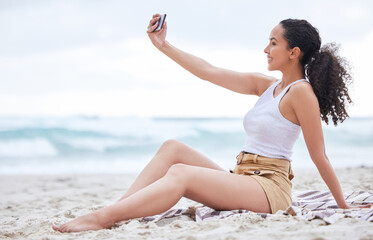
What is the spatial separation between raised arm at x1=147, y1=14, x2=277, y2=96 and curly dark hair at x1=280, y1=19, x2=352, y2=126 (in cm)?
35

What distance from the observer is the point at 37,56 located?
56.3 feet

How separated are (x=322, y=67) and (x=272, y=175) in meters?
0.72

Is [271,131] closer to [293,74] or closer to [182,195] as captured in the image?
[293,74]

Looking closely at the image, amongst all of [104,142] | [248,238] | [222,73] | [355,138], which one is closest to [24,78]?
[104,142]

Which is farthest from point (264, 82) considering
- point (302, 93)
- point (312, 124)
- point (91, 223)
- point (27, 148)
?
point (27, 148)

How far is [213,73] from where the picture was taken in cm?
307

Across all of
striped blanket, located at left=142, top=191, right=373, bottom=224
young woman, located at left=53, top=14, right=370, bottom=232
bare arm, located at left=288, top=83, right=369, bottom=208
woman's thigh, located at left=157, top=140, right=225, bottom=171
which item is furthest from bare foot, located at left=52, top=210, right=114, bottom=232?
bare arm, located at left=288, top=83, right=369, bottom=208

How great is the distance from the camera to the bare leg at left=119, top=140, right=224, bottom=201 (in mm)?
2770

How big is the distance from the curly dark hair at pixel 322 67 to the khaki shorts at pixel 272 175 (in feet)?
1.36

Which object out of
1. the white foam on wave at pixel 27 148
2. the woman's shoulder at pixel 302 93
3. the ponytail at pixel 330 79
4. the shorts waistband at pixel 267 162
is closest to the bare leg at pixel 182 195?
the shorts waistband at pixel 267 162

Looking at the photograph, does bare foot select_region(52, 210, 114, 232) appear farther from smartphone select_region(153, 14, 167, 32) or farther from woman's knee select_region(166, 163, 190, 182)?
smartphone select_region(153, 14, 167, 32)

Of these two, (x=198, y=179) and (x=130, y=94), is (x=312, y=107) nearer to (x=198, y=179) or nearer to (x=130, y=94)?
(x=198, y=179)

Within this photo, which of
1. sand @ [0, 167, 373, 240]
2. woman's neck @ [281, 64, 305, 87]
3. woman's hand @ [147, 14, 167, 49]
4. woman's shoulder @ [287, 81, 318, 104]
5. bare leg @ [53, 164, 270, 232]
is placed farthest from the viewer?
woman's hand @ [147, 14, 167, 49]

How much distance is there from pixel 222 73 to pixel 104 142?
38.3 ft
